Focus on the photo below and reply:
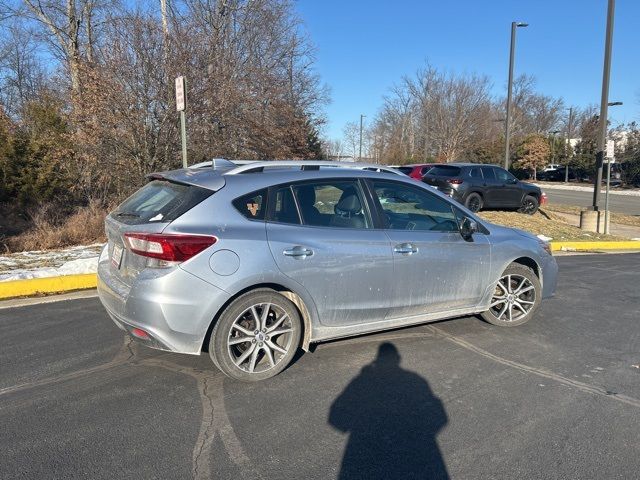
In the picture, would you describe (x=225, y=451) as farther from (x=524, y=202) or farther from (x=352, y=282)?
(x=524, y=202)

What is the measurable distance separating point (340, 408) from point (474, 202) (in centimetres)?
1259

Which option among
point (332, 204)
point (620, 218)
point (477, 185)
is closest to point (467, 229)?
point (332, 204)

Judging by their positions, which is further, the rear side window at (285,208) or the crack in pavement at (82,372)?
the rear side window at (285,208)

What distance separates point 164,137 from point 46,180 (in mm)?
3836

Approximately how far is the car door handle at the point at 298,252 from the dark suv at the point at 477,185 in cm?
1100

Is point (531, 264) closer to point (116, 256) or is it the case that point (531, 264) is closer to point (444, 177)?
point (116, 256)

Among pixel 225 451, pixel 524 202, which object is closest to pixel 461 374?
pixel 225 451

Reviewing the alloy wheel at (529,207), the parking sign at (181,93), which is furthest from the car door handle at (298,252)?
the alloy wheel at (529,207)

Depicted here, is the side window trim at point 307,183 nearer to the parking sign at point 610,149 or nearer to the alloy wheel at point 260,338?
the alloy wheel at point 260,338

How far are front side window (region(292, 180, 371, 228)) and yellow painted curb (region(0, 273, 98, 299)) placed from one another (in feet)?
13.9

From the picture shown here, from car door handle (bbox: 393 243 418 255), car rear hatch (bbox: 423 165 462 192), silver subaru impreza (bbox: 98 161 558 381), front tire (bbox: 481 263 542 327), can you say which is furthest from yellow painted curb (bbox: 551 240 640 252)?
car door handle (bbox: 393 243 418 255)

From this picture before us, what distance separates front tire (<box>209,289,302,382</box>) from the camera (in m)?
3.73

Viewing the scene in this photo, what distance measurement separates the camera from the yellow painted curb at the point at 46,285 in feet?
21.0

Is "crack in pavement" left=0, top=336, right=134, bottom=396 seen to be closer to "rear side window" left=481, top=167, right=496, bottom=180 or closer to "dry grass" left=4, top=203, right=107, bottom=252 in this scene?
"dry grass" left=4, top=203, right=107, bottom=252
